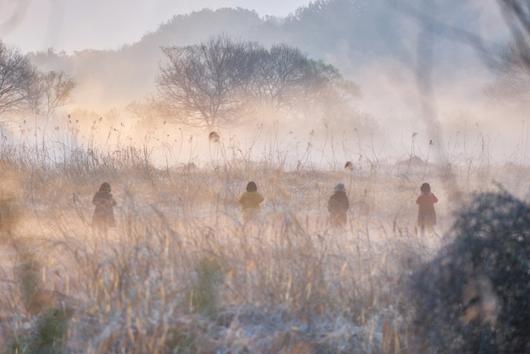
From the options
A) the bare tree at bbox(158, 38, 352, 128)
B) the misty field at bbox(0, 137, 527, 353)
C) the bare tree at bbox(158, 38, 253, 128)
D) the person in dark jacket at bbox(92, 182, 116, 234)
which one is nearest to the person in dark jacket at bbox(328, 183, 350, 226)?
the misty field at bbox(0, 137, 527, 353)

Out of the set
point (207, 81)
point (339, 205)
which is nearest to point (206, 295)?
point (339, 205)

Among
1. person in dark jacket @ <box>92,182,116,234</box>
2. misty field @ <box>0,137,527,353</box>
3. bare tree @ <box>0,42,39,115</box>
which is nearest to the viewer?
misty field @ <box>0,137,527,353</box>

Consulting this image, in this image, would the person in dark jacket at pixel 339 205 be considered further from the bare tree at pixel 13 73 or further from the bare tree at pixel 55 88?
the bare tree at pixel 55 88

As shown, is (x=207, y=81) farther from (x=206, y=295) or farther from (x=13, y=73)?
(x=206, y=295)

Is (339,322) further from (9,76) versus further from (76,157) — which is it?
(9,76)

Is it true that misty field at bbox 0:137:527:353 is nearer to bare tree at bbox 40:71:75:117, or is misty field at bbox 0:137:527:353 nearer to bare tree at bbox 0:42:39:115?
bare tree at bbox 0:42:39:115

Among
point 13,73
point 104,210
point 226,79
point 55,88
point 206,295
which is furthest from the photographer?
point 55,88

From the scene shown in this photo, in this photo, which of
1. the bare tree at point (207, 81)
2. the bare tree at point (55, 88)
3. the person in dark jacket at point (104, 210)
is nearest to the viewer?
the person in dark jacket at point (104, 210)

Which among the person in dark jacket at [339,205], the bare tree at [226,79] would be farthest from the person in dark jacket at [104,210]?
the bare tree at [226,79]

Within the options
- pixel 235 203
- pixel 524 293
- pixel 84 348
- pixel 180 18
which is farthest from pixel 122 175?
pixel 180 18

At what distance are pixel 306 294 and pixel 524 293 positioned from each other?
1141 mm

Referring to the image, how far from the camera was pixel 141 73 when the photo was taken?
79062 mm

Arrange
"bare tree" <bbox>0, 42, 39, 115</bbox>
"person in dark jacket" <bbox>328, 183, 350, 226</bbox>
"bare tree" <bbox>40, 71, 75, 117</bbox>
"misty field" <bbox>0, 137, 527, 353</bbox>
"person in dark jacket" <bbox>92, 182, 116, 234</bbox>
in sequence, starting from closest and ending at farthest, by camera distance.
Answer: "misty field" <bbox>0, 137, 527, 353</bbox> < "person in dark jacket" <bbox>92, 182, 116, 234</bbox> < "person in dark jacket" <bbox>328, 183, 350, 226</bbox> < "bare tree" <bbox>0, 42, 39, 115</bbox> < "bare tree" <bbox>40, 71, 75, 117</bbox>

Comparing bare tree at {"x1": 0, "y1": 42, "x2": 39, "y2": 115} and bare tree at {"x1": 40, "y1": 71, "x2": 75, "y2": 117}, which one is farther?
bare tree at {"x1": 40, "y1": 71, "x2": 75, "y2": 117}
